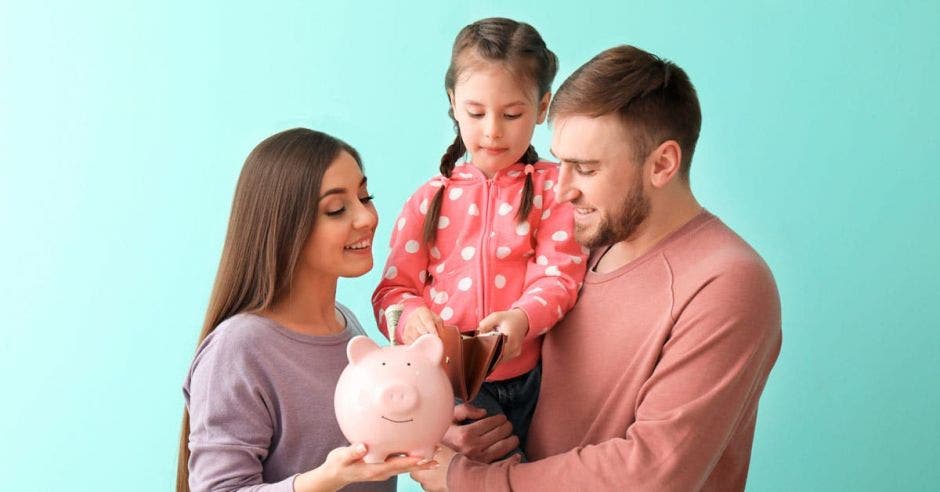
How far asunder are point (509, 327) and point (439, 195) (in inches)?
16.8

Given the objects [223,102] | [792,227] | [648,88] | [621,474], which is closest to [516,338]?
[621,474]

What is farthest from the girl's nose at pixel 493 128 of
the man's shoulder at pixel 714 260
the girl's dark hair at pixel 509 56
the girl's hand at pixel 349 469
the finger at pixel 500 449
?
the girl's hand at pixel 349 469

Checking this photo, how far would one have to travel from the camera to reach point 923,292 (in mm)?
3529

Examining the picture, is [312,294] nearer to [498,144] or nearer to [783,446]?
[498,144]

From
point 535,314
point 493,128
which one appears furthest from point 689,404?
point 493,128

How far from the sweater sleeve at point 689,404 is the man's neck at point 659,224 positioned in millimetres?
205

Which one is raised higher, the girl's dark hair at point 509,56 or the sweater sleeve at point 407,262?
the girl's dark hair at point 509,56

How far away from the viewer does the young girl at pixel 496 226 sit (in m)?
2.46

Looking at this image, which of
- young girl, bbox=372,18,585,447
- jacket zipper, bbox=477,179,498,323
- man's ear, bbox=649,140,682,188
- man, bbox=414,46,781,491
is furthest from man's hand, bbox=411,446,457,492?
man's ear, bbox=649,140,682,188

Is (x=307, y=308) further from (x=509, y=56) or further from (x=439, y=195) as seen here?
(x=509, y=56)

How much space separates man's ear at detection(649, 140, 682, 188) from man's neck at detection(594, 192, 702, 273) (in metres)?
0.06

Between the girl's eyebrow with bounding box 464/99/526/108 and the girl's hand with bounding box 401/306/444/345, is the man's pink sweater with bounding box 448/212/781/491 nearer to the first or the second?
the girl's hand with bounding box 401/306/444/345

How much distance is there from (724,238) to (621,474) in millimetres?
520

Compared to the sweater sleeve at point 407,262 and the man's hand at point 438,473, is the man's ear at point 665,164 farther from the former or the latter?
the man's hand at point 438,473
